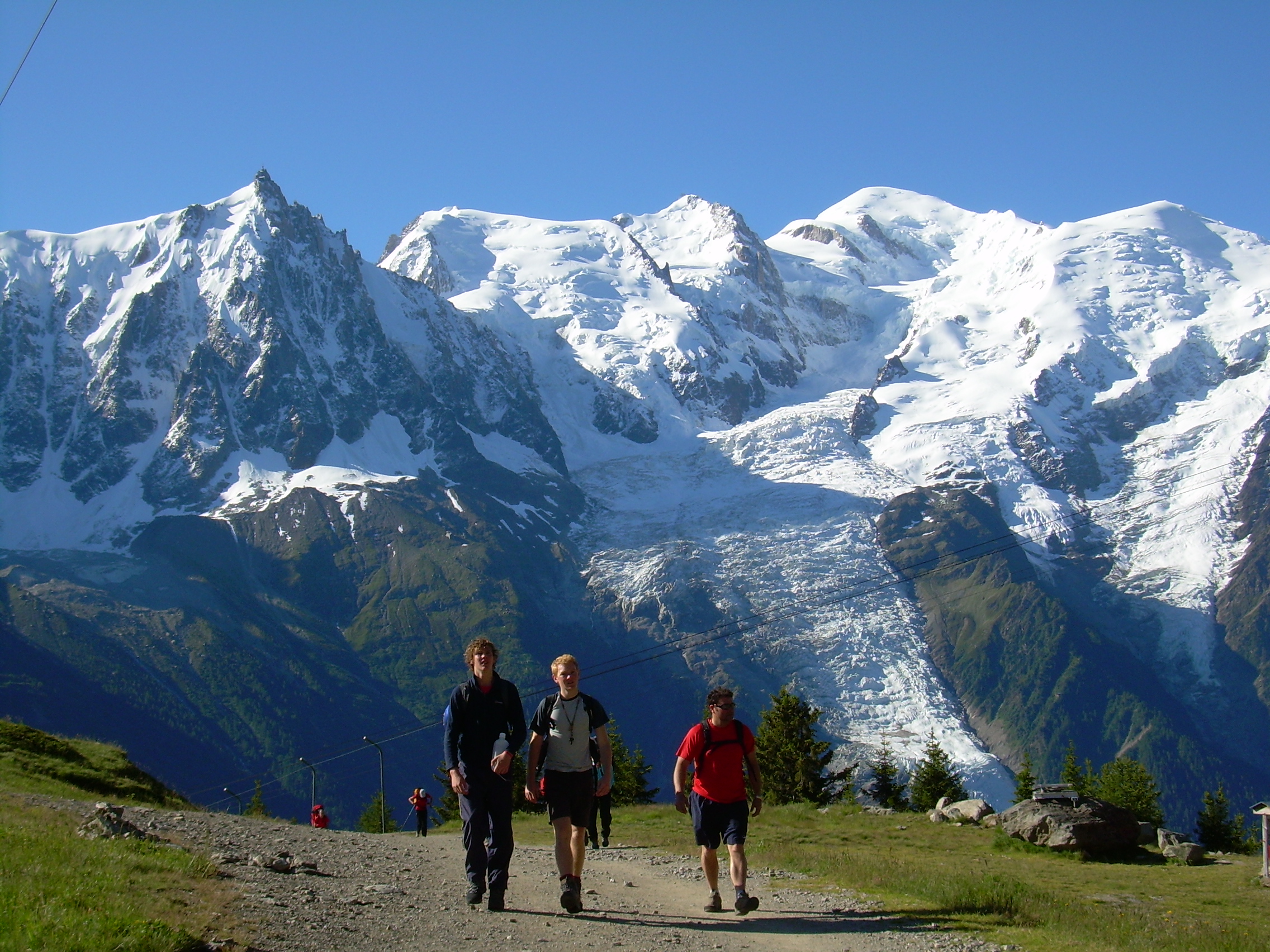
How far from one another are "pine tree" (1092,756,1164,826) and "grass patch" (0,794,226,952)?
58.7 metres

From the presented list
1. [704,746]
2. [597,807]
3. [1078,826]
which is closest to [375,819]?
[597,807]

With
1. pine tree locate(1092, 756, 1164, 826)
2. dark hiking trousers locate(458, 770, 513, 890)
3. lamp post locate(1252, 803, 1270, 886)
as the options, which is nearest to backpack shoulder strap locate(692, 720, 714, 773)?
dark hiking trousers locate(458, 770, 513, 890)

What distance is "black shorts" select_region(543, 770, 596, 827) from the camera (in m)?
14.3

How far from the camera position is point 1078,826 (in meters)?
24.4

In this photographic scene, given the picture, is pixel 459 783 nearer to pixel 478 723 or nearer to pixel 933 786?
pixel 478 723

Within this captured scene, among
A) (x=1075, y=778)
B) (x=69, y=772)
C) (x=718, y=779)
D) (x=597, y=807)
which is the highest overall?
(x=718, y=779)

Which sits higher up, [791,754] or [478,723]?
[478,723]

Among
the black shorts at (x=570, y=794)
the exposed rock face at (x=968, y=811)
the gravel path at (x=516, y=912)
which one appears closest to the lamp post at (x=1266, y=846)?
the exposed rock face at (x=968, y=811)

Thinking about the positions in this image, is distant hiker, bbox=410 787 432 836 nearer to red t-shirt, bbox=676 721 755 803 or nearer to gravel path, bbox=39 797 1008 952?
gravel path, bbox=39 797 1008 952

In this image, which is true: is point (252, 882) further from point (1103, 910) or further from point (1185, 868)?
point (1185, 868)

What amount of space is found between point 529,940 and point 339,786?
16576cm

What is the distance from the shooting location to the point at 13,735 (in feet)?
95.7

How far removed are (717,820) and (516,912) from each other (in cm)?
269

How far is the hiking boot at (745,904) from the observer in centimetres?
1423
